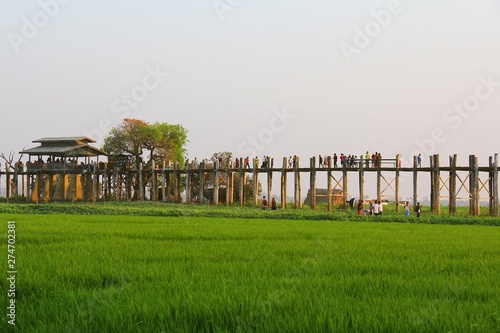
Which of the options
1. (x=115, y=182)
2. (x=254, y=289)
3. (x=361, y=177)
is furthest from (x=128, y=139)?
(x=254, y=289)

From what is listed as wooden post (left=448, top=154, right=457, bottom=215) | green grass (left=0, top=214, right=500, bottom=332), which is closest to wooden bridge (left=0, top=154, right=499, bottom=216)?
wooden post (left=448, top=154, right=457, bottom=215)

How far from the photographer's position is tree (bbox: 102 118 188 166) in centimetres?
5975

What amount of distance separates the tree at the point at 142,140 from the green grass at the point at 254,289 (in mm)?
48347

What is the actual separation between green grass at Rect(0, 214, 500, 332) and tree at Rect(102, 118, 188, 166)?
48347mm

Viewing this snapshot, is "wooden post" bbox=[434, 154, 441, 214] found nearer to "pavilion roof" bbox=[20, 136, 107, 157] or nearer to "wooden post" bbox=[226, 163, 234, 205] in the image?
"wooden post" bbox=[226, 163, 234, 205]

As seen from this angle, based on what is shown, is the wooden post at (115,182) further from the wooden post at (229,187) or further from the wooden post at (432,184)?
the wooden post at (432,184)

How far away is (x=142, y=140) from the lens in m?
59.8

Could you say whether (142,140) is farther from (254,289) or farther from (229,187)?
(254,289)

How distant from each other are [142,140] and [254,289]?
54228 millimetres

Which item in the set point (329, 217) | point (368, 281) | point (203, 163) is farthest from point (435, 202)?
point (368, 281)

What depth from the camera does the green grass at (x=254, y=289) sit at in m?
5.31

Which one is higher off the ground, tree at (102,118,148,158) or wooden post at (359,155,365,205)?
tree at (102,118,148,158)

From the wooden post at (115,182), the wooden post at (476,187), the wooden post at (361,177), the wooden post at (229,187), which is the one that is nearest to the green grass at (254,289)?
the wooden post at (476,187)

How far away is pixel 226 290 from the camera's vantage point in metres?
6.57
